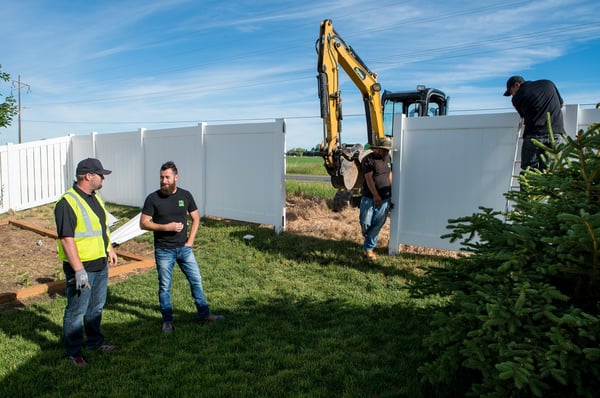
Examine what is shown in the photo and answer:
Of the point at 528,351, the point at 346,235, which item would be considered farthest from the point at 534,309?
the point at 346,235

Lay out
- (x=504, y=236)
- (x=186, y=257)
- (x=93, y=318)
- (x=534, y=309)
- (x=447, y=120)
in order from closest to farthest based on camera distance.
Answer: (x=534, y=309) < (x=504, y=236) < (x=93, y=318) < (x=186, y=257) < (x=447, y=120)

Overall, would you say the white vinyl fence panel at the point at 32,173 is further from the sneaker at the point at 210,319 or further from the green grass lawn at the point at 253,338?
the sneaker at the point at 210,319

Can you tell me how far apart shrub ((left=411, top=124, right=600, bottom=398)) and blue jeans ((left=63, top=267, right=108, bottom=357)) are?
10.5 ft

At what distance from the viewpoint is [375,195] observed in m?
7.50

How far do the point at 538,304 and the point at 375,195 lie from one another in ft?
16.6

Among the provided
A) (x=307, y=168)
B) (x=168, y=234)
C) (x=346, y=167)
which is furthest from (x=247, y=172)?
(x=307, y=168)

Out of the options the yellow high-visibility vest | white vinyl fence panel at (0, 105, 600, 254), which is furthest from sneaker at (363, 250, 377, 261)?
the yellow high-visibility vest

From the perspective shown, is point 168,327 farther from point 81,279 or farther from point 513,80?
point 513,80

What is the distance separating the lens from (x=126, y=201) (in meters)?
14.1

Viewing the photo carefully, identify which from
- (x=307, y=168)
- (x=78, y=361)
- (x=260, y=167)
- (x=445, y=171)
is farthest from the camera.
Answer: (x=307, y=168)

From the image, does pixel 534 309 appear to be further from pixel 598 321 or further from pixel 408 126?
pixel 408 126

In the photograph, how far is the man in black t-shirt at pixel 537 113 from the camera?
571 centimetres

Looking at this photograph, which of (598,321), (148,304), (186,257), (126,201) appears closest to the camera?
(598,321)

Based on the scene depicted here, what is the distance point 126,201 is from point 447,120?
1046cm
